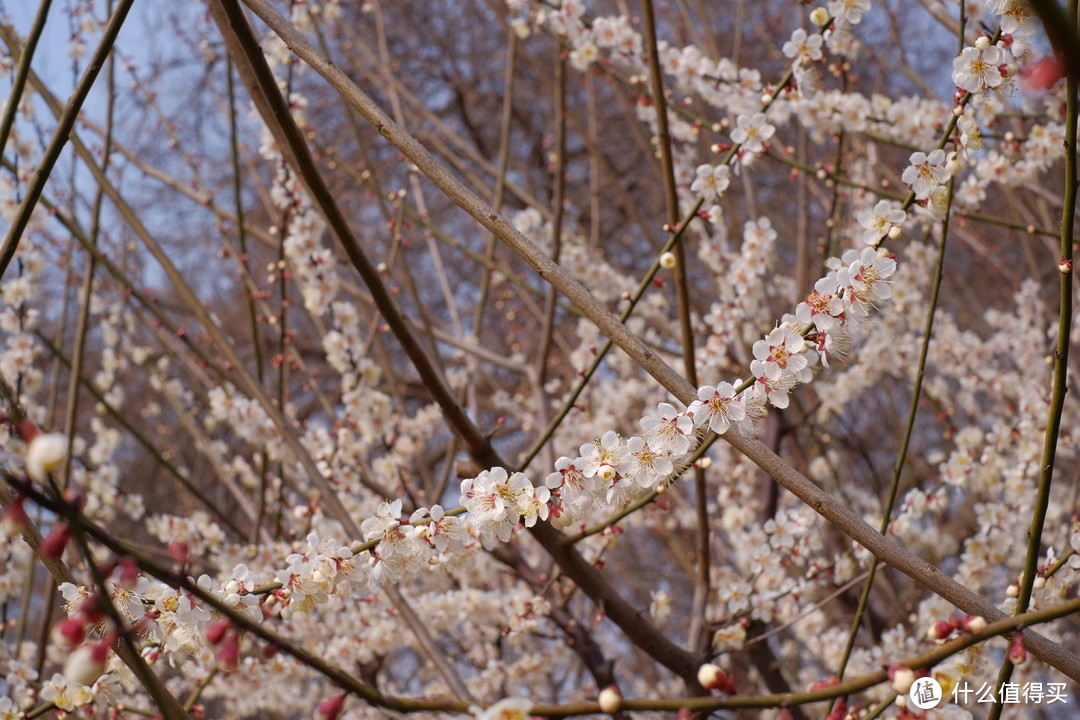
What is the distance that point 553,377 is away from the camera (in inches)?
253

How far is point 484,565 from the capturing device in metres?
3.27

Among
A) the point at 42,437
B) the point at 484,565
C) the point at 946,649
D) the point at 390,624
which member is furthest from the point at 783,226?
the point at 42,437

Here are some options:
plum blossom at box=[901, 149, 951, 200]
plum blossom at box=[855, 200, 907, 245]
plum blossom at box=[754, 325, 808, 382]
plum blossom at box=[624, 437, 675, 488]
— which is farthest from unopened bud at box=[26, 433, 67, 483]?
plum blossom at box=[901, 149, 951, 200]

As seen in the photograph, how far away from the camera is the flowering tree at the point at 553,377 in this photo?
1.29m

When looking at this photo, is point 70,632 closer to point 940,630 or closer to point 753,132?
point 940,630

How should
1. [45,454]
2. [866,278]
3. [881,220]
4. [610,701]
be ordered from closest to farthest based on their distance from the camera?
[45,454] → [610,701] → [866,278] → [881,220]

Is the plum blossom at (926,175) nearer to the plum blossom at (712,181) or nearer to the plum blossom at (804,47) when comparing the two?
the plum blossom at (712,181)

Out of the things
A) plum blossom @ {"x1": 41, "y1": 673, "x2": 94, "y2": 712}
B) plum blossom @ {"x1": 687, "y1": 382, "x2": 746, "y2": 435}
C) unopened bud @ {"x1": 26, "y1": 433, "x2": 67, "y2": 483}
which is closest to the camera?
unopened bud @ {"x1": 26, "y1": 433, "x2": 67, "y2": 483}

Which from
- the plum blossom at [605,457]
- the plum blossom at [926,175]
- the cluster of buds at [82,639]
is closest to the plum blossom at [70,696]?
the cluster of buds at [82,639]

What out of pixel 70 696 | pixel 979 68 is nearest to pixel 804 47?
pixel 979 68

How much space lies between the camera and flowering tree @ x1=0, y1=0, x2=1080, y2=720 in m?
1.29

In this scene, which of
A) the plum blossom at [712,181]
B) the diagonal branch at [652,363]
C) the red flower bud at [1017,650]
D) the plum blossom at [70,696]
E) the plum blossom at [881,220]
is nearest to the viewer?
the red flower bud at [1017,650]

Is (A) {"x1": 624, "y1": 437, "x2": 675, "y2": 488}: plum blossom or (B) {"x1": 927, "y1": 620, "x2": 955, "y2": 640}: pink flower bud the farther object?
(A) {"x1": 624, "y1": 437, "x2": 675, "y2": 488}: plum blossom

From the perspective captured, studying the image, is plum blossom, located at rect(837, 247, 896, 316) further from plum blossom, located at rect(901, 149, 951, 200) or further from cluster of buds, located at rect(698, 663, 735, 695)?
cluster of buds, located at rect(698, 663, 735, 695)
